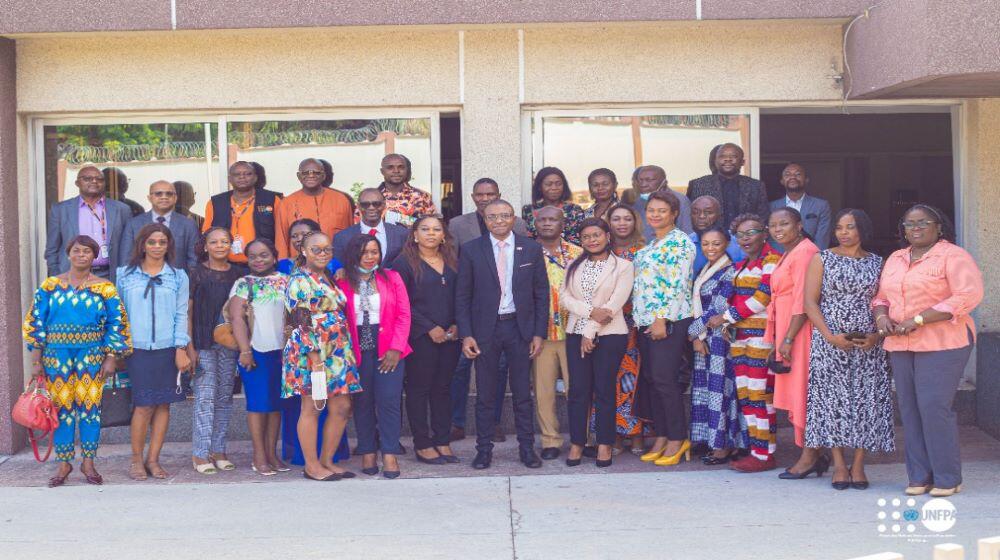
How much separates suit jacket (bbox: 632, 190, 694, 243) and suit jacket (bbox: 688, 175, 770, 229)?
196 mm

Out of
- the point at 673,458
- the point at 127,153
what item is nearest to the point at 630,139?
the point at 673,458

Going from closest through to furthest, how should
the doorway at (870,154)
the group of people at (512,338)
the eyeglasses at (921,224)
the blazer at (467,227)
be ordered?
the eyeglasses at (921,224), the group of people at (512,338), the blazer at (467,227), the doorway at (870,154)

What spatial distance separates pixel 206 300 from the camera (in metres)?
7.61

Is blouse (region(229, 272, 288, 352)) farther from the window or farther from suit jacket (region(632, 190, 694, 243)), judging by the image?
suit jacket (region(632, 190, 694, 243))

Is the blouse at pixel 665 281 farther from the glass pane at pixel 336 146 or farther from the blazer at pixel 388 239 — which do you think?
the glass pane at pixel 336 146

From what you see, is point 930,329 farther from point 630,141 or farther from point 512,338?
point 630,141

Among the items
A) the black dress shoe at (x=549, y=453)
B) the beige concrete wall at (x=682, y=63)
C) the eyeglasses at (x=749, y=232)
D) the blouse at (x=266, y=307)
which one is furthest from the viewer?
the beige concrete wall at (x=682, y=63)

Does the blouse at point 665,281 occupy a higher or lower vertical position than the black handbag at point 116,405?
higher

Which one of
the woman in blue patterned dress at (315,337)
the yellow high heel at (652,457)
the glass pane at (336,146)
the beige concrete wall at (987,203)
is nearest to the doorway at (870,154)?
the beige concrete wall at (987,203)

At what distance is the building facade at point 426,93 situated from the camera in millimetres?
8445

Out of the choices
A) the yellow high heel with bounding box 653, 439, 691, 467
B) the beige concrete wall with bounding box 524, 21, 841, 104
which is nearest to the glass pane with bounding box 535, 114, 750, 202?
the beige concrete wall with bounding box 524, 21, 841, 104

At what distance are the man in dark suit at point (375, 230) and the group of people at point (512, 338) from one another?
0.7 inches

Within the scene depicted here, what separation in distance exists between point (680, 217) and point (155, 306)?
3.80 meters

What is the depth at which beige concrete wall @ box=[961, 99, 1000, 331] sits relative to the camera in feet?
29.4
